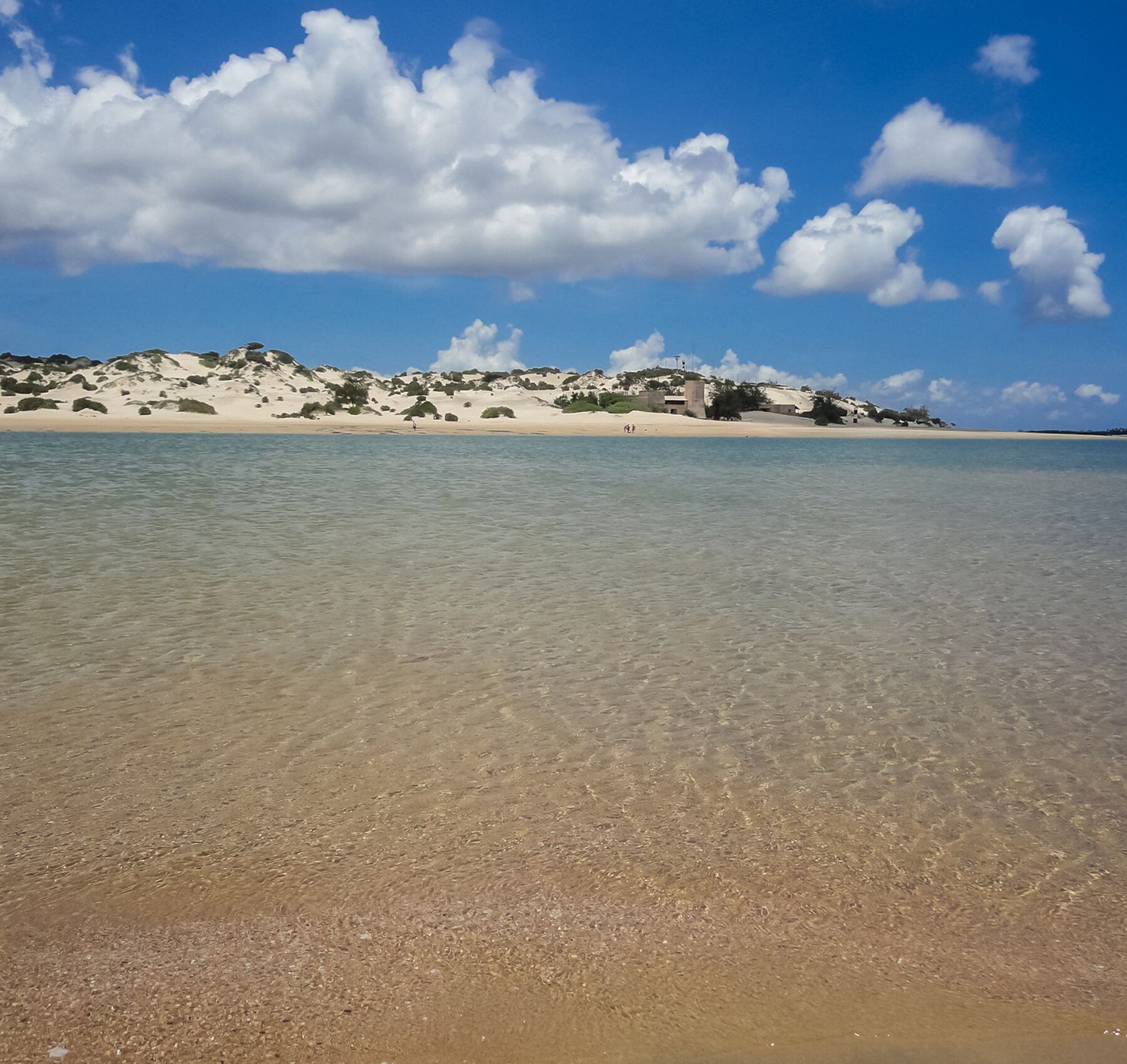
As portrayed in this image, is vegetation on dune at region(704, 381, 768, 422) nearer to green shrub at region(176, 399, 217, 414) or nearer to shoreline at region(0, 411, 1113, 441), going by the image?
shoreline at region(0, 411, 1113, 441)

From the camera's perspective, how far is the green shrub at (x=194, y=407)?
6556cm

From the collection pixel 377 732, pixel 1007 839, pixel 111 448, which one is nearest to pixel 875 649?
pixel 1007 839

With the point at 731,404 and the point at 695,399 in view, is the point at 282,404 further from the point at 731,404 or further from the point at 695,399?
the point at 731,404

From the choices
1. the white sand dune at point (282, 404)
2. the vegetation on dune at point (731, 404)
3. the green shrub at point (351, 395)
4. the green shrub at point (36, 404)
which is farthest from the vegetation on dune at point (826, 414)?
the green shrub at point (36, 404)

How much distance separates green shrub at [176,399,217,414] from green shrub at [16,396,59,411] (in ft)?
27.0

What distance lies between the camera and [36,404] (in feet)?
199

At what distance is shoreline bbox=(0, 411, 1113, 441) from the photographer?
53.4 meters

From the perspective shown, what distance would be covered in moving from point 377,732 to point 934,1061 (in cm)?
327

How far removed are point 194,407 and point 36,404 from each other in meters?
10.2

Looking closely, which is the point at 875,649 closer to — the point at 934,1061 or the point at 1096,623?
the point at 1096,623

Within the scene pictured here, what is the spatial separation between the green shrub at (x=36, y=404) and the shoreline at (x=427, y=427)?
1.02 m

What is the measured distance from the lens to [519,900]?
10.9 ft

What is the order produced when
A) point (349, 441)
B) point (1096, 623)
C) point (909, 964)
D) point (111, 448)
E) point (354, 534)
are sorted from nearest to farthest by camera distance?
point (909, 964) → point (1096, 623) → point (354, 534) → point (111, 448) → point (349, 441)

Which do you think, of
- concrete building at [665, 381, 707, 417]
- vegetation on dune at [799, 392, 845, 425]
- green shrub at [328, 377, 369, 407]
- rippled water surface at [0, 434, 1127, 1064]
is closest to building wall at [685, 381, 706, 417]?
concrete building at [665, 381, 707, 417]
